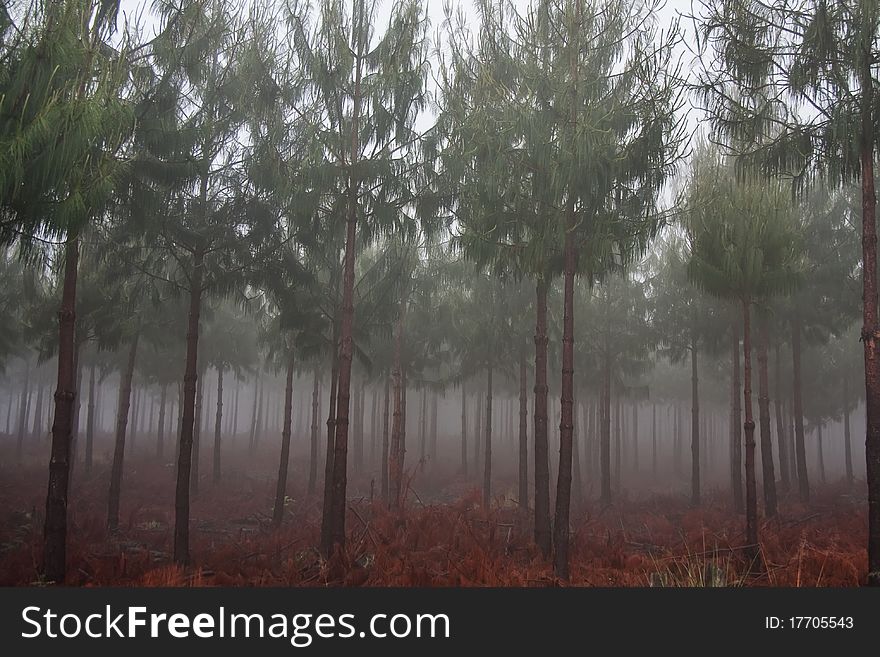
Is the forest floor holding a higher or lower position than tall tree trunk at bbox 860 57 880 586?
lower

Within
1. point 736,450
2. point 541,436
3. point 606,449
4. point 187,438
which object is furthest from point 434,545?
point 736,450

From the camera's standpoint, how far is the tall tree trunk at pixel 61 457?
8734 mm

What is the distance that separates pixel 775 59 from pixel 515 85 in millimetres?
4218

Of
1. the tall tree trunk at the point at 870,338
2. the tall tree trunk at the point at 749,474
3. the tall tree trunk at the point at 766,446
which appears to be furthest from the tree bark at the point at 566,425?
the tall tree trunk at the point at 766,446

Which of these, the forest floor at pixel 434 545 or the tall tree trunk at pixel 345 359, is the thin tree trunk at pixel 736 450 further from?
the tall tree trunk at pixel 345 359

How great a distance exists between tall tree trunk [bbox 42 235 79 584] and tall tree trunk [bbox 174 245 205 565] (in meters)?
1.90

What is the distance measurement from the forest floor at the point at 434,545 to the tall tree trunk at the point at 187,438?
492 mm

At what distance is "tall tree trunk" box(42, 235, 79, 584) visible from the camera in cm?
873

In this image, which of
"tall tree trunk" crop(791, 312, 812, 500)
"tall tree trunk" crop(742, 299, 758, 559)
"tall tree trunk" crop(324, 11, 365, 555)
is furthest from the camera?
"tall tree trunk" crop(791, 312, 812, 500)

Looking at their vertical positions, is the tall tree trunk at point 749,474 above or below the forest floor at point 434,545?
above

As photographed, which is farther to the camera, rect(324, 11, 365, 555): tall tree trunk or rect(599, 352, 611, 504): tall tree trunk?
rect(599, 352, 611, 504): tall tree trunk

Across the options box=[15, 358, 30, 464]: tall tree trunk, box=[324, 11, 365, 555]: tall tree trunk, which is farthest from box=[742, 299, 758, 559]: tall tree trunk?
box=[15, 358, 30, 464]: tall tree trunk

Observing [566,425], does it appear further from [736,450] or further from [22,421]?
[22,421]

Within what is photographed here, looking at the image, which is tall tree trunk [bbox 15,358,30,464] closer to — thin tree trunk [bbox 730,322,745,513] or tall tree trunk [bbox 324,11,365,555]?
tall tree trunk [bbox 324,11,365,555]
